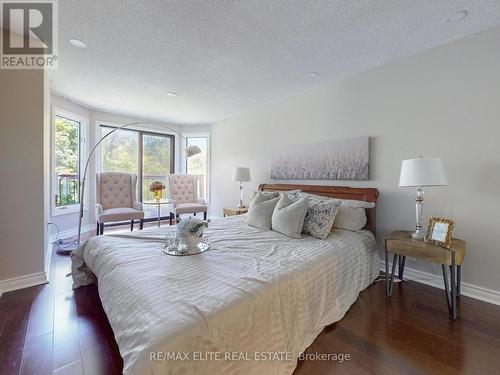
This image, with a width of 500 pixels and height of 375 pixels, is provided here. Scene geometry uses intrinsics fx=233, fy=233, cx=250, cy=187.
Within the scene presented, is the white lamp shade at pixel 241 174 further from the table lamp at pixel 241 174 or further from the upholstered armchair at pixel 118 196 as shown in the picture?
the upholstered armchair at pixel 118 196

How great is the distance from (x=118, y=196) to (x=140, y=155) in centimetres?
148

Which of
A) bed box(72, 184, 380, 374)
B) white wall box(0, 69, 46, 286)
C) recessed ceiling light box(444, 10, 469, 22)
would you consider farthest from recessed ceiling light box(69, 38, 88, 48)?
recessed ceiling light box(444, 10, 469, 22)

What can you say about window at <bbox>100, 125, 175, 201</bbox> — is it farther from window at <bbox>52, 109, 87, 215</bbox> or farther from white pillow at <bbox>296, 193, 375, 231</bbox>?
white pillow at <bbox>296, 193, 375, 231</bbox>

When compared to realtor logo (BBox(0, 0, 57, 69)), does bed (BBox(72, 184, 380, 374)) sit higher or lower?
lower

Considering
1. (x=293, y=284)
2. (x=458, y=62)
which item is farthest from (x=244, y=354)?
(x=458, y=62)

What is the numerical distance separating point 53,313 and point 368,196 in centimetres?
323

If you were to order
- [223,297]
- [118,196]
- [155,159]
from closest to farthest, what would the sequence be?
[223,297] → [118,196] → [155,159]

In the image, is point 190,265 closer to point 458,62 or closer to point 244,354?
point 244,354

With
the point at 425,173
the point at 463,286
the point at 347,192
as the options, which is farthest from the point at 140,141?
the point at 463,286

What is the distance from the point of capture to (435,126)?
236cm

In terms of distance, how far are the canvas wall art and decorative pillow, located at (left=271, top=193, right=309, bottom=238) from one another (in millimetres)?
929

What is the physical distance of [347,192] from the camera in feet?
9.57

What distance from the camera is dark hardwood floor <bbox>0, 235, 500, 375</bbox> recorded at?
4.59 feet

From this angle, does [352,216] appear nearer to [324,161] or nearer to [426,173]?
[426,173]
